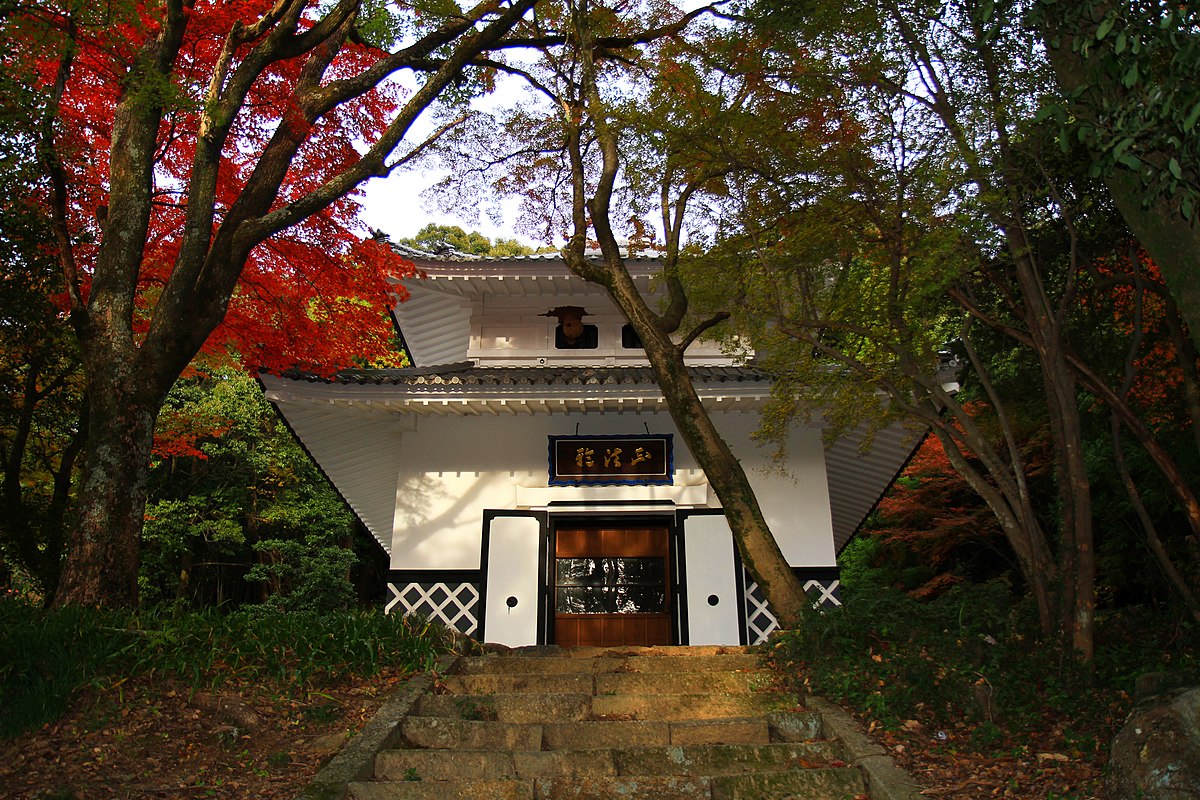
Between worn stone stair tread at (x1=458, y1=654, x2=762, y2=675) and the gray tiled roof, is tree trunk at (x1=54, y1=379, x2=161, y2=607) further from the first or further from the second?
worn stone stair tread at (x1=458, y1=654, x2=762, y2=675)

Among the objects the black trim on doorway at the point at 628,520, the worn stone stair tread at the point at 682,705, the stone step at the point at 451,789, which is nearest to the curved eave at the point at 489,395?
the black trim on doorway at the point at 628,520

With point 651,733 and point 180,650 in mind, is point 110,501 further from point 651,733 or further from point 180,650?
point 651,733

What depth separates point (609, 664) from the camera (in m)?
6.61

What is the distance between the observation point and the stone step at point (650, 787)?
4414mm

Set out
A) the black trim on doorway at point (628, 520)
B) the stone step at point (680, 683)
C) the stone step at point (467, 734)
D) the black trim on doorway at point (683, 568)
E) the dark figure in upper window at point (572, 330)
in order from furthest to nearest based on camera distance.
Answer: the dark figure in upper window at point (572, 330)
the black trim on doorway at point (628, 520)
the black trim on doorway at point (683, 568)
the stone step at point (680, 683)
the stone step at point (467, 734)

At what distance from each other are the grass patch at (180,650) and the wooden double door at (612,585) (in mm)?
4198

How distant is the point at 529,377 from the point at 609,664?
3829 millimetres

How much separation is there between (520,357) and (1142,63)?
29.0 feet

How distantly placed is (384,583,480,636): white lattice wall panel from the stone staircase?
9.84 feet

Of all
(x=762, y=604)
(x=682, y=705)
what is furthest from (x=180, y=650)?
(x=762, y=604)

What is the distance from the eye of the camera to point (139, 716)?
16.3 feet

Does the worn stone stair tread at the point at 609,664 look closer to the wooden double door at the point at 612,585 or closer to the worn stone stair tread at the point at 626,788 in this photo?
the worn stone stair tread at the point at 626,788

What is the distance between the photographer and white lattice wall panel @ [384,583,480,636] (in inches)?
375

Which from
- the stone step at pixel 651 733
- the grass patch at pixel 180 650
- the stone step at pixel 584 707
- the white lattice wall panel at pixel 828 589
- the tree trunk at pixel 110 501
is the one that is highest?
the tree trunk at pixel 110 501
